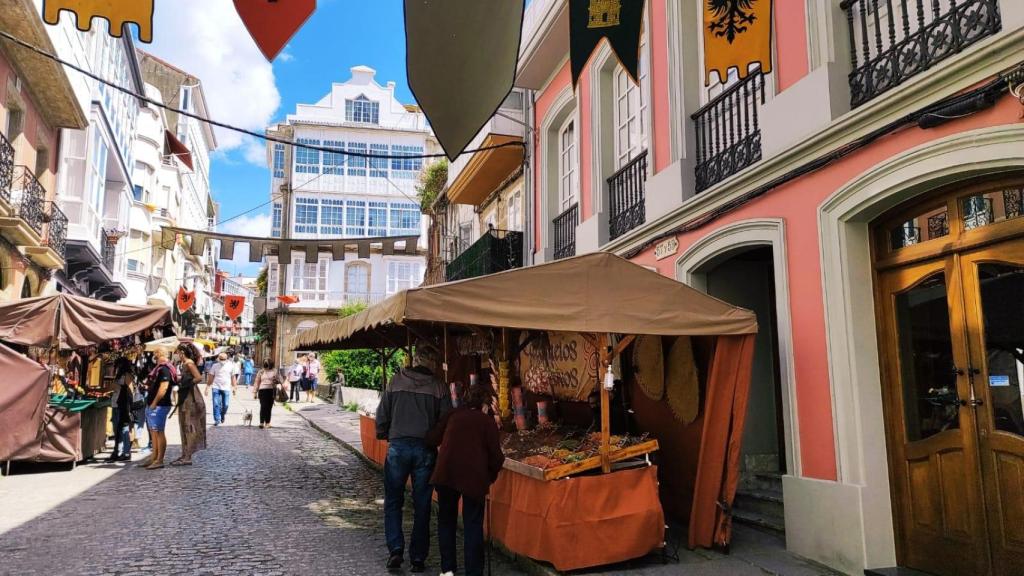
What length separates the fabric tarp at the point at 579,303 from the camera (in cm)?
554

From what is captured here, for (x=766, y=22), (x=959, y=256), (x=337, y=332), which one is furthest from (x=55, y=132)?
(x=959, y=256)

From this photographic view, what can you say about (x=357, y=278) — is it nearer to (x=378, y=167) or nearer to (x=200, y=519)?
(x=378, y=167)

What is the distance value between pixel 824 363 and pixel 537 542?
2899 mm

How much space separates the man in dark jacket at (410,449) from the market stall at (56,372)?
6467 millimetres

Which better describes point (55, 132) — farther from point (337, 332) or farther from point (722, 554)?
point (722, 554)

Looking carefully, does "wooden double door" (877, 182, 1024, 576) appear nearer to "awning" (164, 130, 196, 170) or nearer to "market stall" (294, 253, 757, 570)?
"market stall" (294, 253, 757, 570)

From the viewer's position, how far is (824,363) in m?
6.06

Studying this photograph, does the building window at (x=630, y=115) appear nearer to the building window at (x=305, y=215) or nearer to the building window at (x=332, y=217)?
the building window at (x=332, y=217)

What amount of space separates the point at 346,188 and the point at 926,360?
41.1 meters

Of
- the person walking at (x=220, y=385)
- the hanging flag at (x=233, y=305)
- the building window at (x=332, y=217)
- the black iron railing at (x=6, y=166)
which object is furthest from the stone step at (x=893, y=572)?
the building window at (x=332, y=217)

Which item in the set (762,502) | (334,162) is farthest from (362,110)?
(762,502)

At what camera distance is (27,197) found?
609 inches

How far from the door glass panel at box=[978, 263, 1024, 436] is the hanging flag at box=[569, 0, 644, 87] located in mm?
3183

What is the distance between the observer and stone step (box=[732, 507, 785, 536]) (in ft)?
22.3
